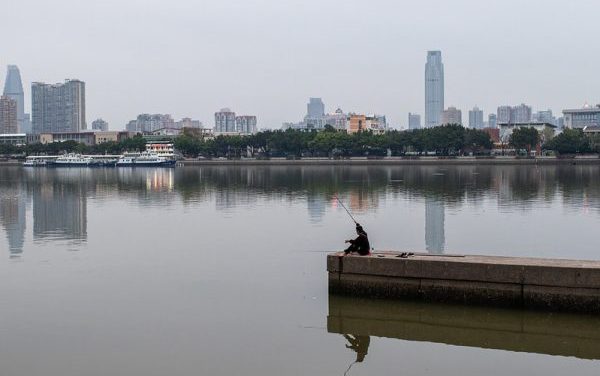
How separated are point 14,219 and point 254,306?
2599 centimetres

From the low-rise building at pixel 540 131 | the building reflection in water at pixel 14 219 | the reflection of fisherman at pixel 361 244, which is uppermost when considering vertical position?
the low-rise building at pixel 540 131

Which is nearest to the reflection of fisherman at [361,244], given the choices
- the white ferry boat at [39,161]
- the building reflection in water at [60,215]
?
the building reflection in water at [60,215]

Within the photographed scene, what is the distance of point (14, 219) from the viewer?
4116cm

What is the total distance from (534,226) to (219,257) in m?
15.0

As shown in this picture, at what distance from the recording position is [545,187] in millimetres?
63312

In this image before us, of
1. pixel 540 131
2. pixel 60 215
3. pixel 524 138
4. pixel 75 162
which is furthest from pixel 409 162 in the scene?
pixel 60 215

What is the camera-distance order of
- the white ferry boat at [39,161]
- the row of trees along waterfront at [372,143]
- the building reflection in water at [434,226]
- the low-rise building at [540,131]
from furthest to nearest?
the low-rise building at [540,131]
the white ferry boat at [39,161]
the row of trees along waterfront at [372,143]
the building reflection in water at [434,226]

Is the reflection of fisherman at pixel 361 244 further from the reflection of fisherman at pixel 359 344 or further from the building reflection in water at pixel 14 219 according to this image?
the building reflection in water at pixel 14 219

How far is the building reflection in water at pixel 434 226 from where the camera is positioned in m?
28.4

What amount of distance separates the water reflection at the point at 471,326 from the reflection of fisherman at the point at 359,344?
20cm

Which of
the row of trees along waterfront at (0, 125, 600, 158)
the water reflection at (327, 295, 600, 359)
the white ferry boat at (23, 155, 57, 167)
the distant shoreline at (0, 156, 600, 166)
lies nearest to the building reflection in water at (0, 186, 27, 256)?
the water reflection at (327, 295, 600, 359)

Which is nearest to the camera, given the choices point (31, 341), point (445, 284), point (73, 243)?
point (31, 341)

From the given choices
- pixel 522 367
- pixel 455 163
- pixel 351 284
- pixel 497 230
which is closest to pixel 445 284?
pixel 351 284

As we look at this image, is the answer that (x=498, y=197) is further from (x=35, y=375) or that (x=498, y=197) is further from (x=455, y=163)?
(x=455, y=163)
